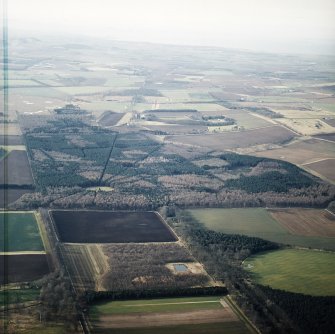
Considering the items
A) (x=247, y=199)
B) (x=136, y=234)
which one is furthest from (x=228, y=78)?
(x=136, y=234)

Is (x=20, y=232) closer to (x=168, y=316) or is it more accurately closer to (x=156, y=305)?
(x=156, y=305)

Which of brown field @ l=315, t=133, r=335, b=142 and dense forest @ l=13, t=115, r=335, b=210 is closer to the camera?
dense forest @ l=13, t=115, r=335, b=210

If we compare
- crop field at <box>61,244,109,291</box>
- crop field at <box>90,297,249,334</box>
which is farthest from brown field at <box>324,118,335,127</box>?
crop field at <box>90,297,249,334</box>

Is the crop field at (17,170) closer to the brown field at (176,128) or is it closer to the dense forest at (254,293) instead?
the dense forest at (254,293)

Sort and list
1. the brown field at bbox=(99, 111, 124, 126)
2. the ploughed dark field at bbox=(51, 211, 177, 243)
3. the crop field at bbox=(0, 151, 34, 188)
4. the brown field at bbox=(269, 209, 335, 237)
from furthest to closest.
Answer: the brown field at bbox=(99, 111, 124, 126)
the crop field at bbox=(0, 151, 34, 188)
the brown field at bbox=(269, 209, 335, 237)
the ploughed dark field at bbox=(51, 211, 177, 243)

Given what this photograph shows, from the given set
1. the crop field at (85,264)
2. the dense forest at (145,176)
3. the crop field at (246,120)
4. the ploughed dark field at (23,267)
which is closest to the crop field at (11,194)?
the dense forest at (145,176)

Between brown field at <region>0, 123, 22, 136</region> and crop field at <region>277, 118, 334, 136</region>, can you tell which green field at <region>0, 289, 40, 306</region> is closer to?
brown field at <region>0, 123, 22, 136</region>

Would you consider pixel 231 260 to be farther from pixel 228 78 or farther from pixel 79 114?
pixel 228 78
